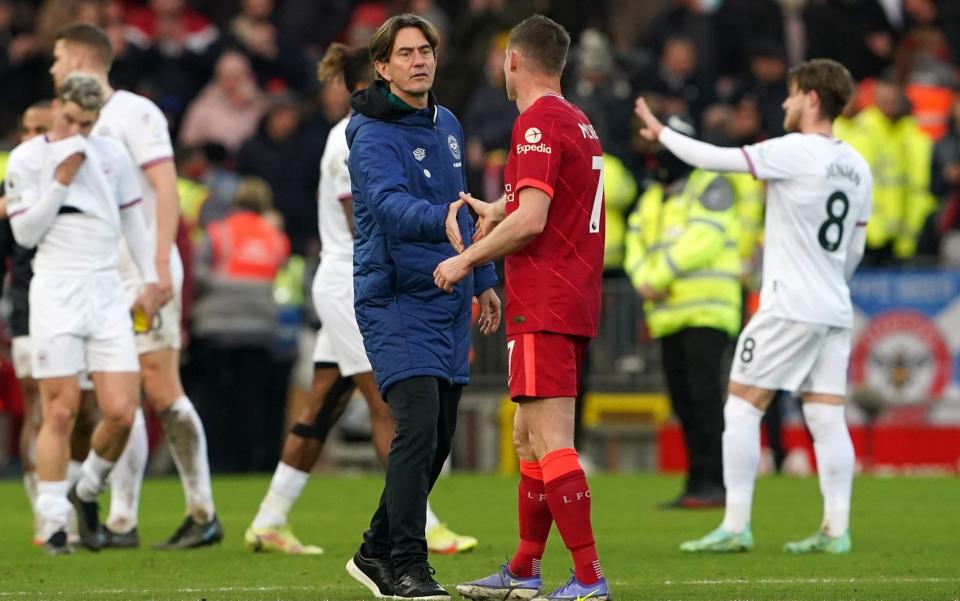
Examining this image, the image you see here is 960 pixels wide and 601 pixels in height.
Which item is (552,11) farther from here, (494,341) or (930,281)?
(930,281)

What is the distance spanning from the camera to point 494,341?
18.5 m

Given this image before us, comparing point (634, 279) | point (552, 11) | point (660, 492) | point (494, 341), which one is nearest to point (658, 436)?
point (494, 341)

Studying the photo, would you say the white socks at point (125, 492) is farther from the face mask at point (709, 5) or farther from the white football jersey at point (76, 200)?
the face mask at point (709, 5)

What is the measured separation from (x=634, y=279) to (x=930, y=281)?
4.12m

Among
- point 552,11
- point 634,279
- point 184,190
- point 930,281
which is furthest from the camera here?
point 552,11

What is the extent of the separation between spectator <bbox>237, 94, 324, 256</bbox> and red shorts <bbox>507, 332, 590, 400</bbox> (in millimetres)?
12089

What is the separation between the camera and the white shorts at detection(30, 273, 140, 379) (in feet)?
33.4

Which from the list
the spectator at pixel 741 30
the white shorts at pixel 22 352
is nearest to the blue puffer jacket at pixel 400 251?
the white shorts at pixel 22 352

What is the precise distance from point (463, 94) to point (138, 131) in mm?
10461

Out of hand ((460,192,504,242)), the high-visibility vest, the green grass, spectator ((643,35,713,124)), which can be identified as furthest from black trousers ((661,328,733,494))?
hand ((460,192,504,242))

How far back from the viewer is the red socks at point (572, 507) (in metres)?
7.79

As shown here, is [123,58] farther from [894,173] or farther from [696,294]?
[696,294]

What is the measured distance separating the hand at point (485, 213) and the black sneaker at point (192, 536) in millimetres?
3658

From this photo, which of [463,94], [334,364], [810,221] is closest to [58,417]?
[334,364]
